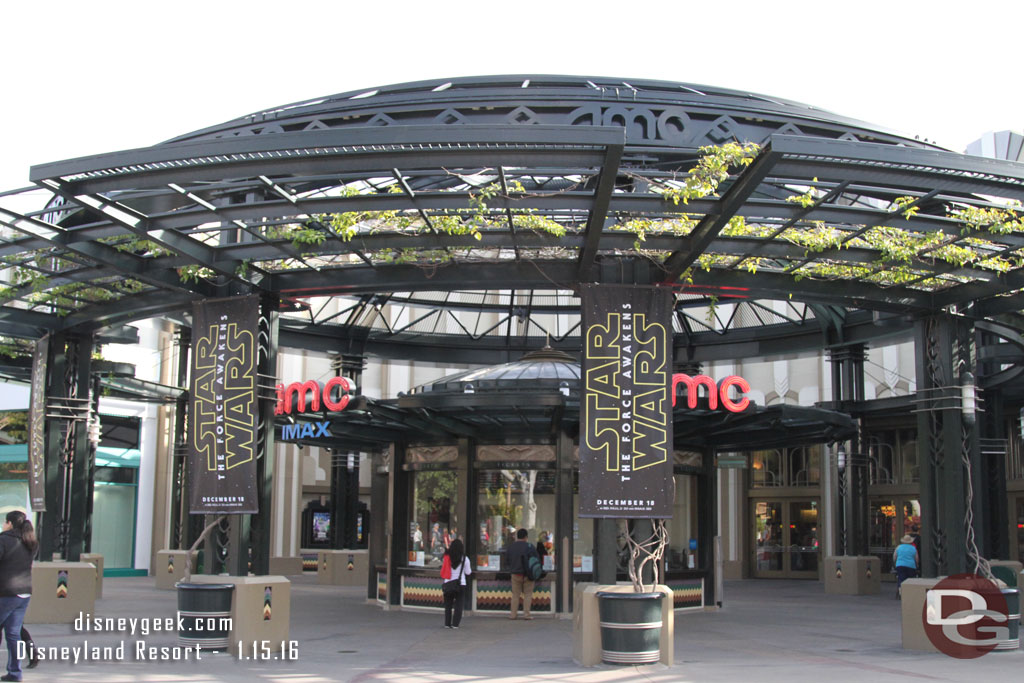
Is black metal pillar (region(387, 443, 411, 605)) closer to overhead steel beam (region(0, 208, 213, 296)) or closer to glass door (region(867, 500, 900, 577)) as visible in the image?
overhead steel beam (region(0, 208, 213, 296))

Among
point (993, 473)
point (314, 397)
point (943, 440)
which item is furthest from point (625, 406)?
point (993, 473)

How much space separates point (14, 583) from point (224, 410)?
3.88m

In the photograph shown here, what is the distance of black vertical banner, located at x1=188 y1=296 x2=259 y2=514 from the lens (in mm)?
13711

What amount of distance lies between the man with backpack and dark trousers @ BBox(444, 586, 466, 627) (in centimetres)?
126

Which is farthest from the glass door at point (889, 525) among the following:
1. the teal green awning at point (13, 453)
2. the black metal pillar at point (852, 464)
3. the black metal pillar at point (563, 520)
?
the teal green awning at point (13, 453)

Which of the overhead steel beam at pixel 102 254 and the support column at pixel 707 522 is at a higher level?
the overhead steel beam at pixel 102 254

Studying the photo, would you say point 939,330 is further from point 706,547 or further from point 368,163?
point 368,163

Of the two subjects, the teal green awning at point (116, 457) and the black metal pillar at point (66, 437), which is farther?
the teal green awning at point (116, 457)

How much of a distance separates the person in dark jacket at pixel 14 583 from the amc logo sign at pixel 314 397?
717cm

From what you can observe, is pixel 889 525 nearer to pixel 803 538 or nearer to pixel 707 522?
pixel 803 538

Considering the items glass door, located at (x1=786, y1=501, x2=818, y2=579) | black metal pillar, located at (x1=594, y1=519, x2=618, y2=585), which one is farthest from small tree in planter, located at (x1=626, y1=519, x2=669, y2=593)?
glass door, located at (x1=786, y1=501, x2=818, y2=579)

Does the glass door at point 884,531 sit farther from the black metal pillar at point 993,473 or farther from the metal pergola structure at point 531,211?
the metal pergola structure at point 531,211

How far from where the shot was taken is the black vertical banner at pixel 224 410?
45.0 ft

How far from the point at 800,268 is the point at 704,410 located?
3.79 m
